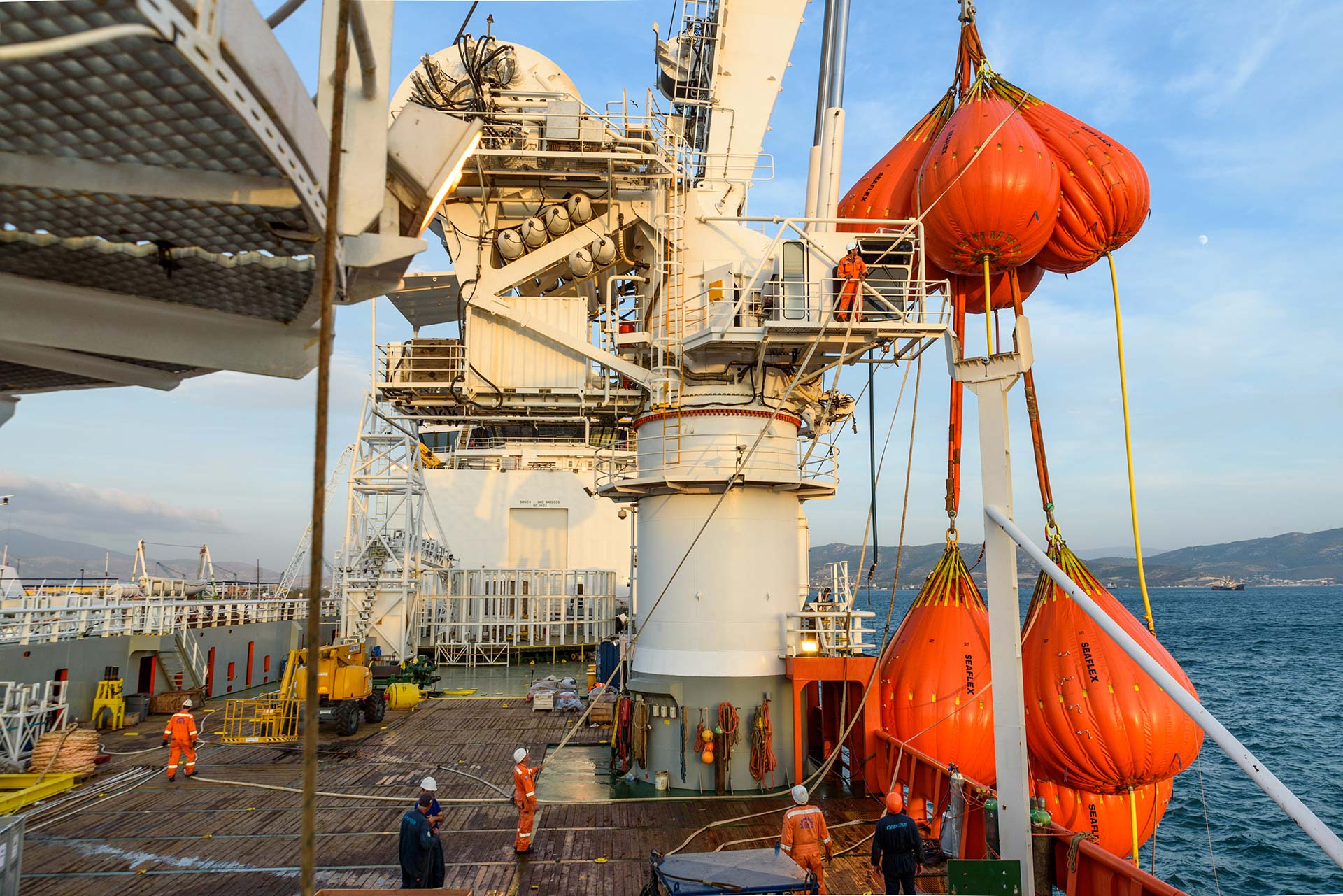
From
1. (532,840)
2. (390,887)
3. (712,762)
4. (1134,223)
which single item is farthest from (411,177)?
(1134,223)

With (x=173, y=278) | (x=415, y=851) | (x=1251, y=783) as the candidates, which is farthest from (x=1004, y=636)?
(x=1251, y=783)

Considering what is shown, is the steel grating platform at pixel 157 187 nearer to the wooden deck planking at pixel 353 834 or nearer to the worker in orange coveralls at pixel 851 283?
the wooden deck planking at pixel 353 834

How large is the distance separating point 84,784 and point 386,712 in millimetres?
8340

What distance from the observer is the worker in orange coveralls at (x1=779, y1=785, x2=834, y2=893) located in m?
8.92

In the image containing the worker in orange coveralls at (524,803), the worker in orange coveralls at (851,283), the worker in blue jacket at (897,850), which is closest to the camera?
the worker in blue jacket at (897,850)

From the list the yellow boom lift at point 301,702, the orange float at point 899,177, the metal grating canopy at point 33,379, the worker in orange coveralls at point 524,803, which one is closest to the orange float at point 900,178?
the orange float at point 899,177

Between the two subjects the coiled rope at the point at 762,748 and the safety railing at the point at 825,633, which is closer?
the coiled rope at the point at 762,748

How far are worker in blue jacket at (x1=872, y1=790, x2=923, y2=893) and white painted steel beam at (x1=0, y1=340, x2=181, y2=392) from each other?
7.99 metres

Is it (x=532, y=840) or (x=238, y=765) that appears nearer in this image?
(x=532, y=840)

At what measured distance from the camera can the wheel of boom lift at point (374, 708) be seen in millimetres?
20922

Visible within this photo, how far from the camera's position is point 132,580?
119 feet

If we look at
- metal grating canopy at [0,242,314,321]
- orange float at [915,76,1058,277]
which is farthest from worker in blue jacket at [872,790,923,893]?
orange float at [915,76,1058,277]

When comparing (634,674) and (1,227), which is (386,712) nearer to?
(634,674)

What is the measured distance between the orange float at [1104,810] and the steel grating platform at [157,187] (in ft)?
42.0
